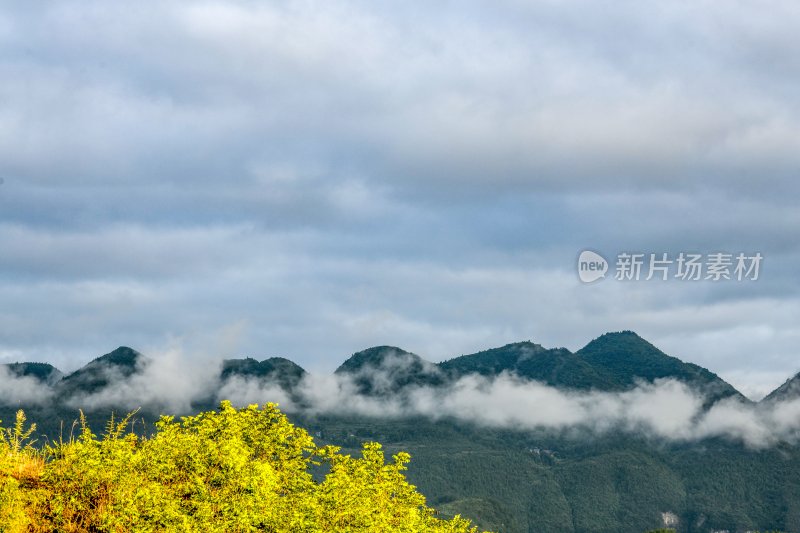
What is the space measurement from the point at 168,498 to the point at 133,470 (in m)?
2.00

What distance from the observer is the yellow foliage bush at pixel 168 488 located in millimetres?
39906

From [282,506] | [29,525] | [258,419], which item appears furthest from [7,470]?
[258,419]

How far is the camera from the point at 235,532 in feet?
144

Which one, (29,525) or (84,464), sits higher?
(84,464)

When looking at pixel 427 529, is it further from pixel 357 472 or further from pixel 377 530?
pixel 377 530

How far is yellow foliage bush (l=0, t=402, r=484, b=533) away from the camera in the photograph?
39.9 metres

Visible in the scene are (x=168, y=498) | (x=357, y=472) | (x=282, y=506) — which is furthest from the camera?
(x=357, y=472)

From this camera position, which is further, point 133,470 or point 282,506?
point 282,506

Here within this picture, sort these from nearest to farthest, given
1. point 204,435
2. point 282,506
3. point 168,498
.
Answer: point 168,498 → point 282,506 → point 204,435

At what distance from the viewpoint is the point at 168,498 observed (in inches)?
1677

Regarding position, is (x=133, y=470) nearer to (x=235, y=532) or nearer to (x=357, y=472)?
(x=235, y=532)

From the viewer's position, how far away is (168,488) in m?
44.9

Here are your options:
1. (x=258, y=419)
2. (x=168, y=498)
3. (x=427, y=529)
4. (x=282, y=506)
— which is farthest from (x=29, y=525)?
(x=427, y=529)

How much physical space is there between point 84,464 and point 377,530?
1823cm
